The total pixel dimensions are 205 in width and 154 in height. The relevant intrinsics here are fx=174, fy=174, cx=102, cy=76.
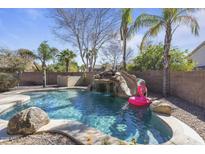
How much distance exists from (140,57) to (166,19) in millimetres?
6062

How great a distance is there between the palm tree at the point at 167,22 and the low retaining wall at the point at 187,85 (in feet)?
1.91

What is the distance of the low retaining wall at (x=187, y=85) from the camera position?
7.22 m

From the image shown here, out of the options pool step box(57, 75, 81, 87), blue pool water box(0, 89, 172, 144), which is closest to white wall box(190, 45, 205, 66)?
pool step box(57, 75, 81, 87)

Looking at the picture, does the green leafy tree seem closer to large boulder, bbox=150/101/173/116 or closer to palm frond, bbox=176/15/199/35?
palm frond, bbox=176/15/199/35

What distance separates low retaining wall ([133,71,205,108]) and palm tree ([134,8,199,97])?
58cm

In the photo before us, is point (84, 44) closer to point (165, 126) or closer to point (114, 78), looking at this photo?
point (114, 78)

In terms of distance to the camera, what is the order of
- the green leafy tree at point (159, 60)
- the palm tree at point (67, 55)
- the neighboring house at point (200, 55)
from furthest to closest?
the palm tree at point (67, 55), the neighboring house at point (200, 55), the green leafy tree at point (159, 60)

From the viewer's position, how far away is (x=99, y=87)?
556 inches

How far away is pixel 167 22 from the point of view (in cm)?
979

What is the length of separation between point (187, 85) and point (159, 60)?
597cm

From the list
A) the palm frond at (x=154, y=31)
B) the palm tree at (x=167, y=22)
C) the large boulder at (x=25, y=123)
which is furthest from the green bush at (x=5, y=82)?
the palm frond at (x=154, y=31)

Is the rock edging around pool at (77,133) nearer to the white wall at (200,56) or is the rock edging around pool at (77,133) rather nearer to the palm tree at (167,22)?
the palm tree at (167,22)

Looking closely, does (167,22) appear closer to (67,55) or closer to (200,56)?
(200,56)
